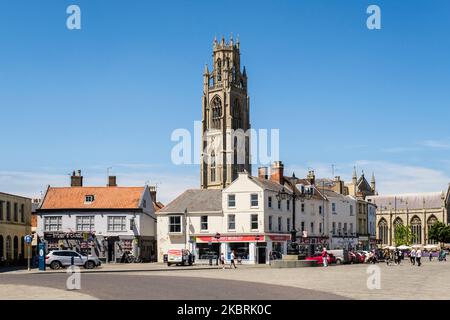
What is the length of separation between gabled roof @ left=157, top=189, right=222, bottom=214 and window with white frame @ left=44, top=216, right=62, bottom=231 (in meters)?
10.3

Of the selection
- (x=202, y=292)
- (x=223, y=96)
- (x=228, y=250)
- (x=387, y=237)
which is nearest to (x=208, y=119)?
(x=223, y=96)

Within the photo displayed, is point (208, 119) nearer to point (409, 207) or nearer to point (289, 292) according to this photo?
point (409, 207)

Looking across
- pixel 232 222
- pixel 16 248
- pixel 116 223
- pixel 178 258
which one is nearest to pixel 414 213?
pixel 232 222

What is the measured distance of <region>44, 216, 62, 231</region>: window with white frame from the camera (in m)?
68.4

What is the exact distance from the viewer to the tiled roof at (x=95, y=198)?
6856cm

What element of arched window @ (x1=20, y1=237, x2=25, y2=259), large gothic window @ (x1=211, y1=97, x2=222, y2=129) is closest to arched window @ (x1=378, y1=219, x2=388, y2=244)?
large gothic window @ (x1=211, y1=97, x2=222, y2=129)

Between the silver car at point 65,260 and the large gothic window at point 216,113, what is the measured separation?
104 m

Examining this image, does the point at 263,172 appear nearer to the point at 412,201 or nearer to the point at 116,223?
the point at 116,223

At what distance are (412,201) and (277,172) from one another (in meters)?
100

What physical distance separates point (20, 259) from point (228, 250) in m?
20.0

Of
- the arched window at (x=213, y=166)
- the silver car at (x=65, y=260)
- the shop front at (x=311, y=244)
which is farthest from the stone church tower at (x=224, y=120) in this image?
→ the silver car at (x=65, y=260)

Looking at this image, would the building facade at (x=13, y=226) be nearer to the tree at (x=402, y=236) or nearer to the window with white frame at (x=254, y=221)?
the window with white frame at (x=254, y=221)

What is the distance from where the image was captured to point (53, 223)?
6850cm
